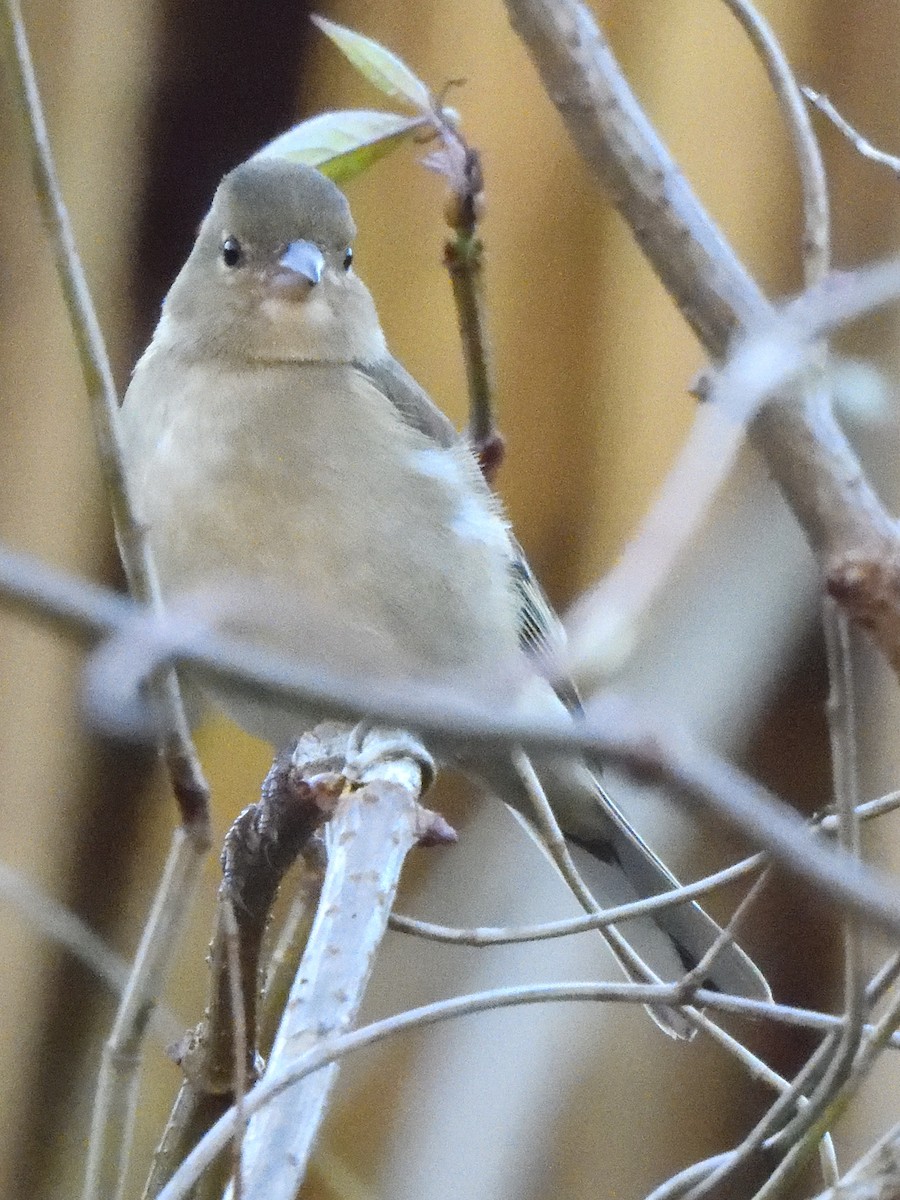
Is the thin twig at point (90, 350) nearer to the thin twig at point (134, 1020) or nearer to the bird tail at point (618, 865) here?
the thin twig at point (134, 1020)

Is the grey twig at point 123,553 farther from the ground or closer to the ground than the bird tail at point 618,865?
closer to the ground

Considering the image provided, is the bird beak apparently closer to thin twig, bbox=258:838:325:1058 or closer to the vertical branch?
the vertical branch

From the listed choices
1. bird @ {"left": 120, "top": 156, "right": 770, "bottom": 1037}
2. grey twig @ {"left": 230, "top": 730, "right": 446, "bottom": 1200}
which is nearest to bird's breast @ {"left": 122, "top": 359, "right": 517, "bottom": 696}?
bird @ {"left": 120, "top": 156, "right": 770, "bottom": 1037}

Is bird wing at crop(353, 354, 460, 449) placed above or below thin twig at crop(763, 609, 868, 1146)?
above

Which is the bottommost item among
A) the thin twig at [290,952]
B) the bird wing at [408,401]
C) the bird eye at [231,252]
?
the thin twig at [290,952]

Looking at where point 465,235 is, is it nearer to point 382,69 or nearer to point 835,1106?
point 382,69

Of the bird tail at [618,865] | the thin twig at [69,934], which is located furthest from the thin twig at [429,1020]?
the bird tail at [618,865]

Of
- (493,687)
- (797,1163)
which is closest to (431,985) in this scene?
(797,1163)
